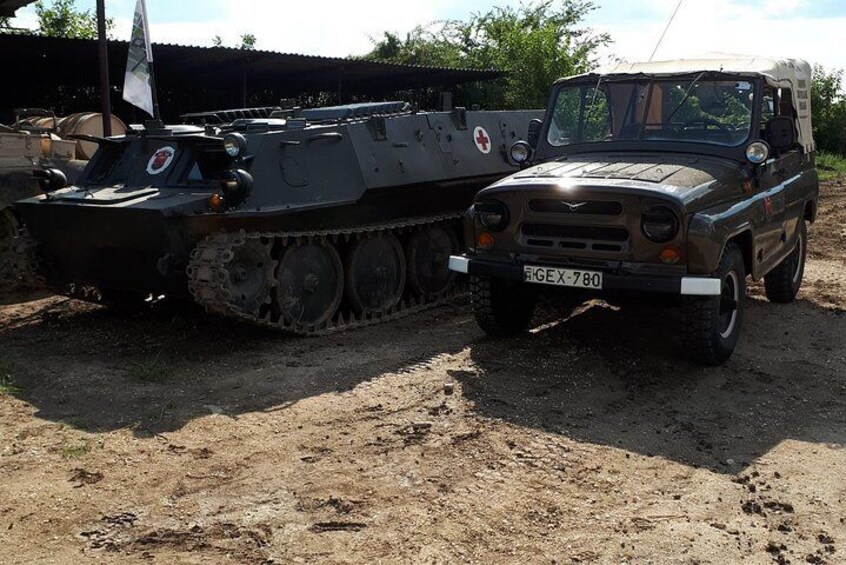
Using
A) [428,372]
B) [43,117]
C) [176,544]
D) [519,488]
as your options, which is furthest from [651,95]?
[43,117]

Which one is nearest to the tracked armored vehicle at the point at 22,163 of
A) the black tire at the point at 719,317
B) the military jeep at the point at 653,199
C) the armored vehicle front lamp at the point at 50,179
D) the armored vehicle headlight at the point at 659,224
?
the armored vehicle front lamp at the point at 50,179

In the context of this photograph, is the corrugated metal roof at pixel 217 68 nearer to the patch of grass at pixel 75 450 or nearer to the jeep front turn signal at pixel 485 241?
the jeep front turn signal at pixel 485 241

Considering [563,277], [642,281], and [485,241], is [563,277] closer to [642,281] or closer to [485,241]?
[642,281]

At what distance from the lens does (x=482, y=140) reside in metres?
10.7

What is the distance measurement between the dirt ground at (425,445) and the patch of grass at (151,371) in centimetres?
2

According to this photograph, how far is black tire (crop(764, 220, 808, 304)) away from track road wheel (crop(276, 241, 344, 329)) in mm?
4074

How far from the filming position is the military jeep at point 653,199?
6340 millimetres

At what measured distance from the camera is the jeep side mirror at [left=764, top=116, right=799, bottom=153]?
7.16 meters

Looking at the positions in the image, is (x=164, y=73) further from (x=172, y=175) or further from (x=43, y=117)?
(x=172, y=175)

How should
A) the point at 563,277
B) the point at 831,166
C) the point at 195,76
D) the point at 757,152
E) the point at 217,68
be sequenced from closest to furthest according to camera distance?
1. the point at 563,277
2. the point at 757,152
3. the point at 217,68
4. the point at 195,76
5. the point at 831,166

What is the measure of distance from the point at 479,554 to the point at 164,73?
16.8m

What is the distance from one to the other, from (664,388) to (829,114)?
1120 inches

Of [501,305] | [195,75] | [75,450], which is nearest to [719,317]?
[501,305]

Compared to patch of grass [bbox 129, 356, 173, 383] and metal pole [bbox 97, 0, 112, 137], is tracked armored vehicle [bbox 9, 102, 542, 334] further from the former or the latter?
metal pole [bbox 97, 0, 112, 137]
